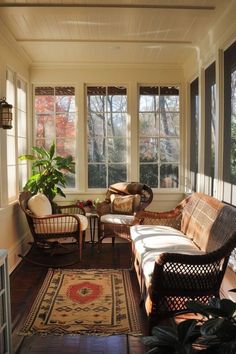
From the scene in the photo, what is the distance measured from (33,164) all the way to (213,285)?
10.7 ft

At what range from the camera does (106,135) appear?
208 inches

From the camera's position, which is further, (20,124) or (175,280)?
(20,124)

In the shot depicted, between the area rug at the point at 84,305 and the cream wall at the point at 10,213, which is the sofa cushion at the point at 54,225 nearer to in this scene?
the cream wall at the point at 10,213

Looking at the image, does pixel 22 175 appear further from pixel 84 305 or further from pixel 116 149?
pixel 84 305

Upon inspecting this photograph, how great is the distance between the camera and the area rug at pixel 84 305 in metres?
2.61

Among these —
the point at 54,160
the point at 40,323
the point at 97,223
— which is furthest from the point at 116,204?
the point at 40,323

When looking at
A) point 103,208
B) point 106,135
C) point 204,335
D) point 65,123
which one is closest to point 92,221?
point 103,208

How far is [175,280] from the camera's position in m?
2.39

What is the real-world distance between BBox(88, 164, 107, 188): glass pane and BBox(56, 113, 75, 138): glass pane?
64 cm

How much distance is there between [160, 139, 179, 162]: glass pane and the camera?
210 inches

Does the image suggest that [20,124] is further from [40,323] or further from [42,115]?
[40,323]

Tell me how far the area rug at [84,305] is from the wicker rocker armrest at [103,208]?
1.06 m

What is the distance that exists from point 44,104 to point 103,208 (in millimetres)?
1912

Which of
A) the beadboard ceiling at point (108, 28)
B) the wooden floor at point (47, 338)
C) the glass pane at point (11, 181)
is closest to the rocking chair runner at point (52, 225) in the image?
the glass pane at point (11, 181)
